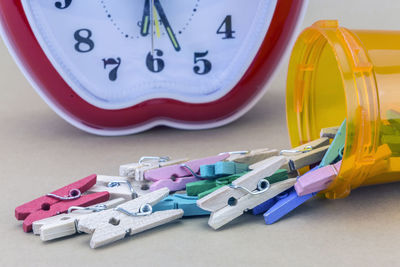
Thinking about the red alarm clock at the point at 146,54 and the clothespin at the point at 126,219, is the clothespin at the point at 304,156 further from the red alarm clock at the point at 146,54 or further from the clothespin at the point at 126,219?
the red alarm clock at the point at 146,54

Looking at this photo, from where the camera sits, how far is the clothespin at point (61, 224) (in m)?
1.09

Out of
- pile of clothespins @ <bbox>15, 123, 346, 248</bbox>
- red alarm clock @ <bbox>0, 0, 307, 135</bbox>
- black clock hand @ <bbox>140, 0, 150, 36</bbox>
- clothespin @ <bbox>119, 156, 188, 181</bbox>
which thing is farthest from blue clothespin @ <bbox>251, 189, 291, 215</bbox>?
black clock hand @ <bbox>140, 0, 150, 36</bbox>

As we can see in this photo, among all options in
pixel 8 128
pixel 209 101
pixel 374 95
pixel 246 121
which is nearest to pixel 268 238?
pixel 374 95

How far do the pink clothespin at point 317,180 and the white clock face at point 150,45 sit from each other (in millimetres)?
589

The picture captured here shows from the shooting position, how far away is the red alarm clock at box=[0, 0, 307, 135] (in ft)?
5.37

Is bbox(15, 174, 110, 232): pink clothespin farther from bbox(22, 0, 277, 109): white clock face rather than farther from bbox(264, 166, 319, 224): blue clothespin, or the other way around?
bbox(22, 0, 277, 109): white clock face

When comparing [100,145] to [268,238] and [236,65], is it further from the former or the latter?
[268,238]

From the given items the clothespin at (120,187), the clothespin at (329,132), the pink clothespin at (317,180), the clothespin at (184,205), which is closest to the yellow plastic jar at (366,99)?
the pink clothespin at (317,180)

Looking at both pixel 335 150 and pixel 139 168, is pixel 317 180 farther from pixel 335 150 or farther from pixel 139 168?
pixel 139 168

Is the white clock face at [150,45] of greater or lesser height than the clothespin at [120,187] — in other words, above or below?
above

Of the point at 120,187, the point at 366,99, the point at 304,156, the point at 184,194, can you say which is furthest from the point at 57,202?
the point at 366,99

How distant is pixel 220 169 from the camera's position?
1223 millimetres

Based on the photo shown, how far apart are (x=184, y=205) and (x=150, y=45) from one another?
63 cm

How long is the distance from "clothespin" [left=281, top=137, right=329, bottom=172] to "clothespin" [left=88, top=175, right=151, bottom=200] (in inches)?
10.7
